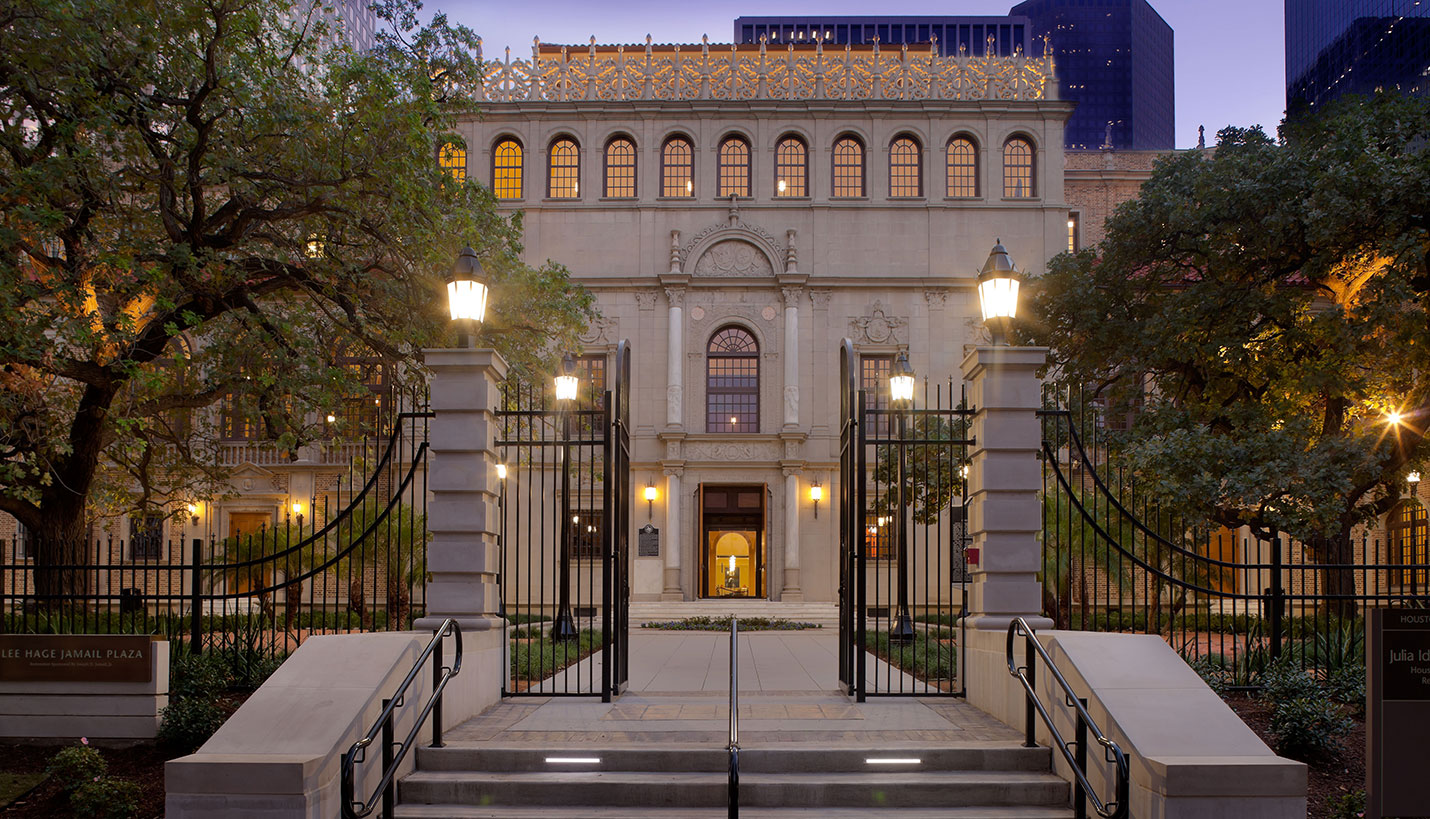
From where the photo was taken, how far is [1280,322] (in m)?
21.4

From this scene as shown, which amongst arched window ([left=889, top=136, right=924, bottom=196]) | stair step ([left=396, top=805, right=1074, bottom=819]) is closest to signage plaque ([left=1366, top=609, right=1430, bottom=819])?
stair step ([left=396, top=805, right=1074, bottom=819])

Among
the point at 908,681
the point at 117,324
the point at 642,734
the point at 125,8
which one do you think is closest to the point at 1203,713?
the point at 642,734

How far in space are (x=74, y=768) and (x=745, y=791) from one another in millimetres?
5672

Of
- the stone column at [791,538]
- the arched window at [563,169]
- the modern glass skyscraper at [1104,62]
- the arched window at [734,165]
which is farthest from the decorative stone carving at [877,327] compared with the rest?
the modern glass skyscraper at [1104,62]

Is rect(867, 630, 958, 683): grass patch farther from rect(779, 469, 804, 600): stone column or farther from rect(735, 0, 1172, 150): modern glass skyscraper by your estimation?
rect(735, 0, 1172, 150): modern glass skyscraper

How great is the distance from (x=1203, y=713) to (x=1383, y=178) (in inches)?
553

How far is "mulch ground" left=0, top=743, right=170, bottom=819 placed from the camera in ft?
29.2

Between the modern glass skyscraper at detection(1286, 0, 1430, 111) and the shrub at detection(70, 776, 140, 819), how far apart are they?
209ft

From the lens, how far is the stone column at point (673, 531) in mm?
36062

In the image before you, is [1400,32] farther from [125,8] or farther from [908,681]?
[125,8]

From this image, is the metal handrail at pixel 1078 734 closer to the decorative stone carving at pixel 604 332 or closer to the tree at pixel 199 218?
the tree at pixel 199 218

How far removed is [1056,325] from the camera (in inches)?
1025

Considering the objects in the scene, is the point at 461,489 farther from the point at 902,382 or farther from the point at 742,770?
the point at 902,382

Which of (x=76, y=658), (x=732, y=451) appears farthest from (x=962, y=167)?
(x=76, y=658)
